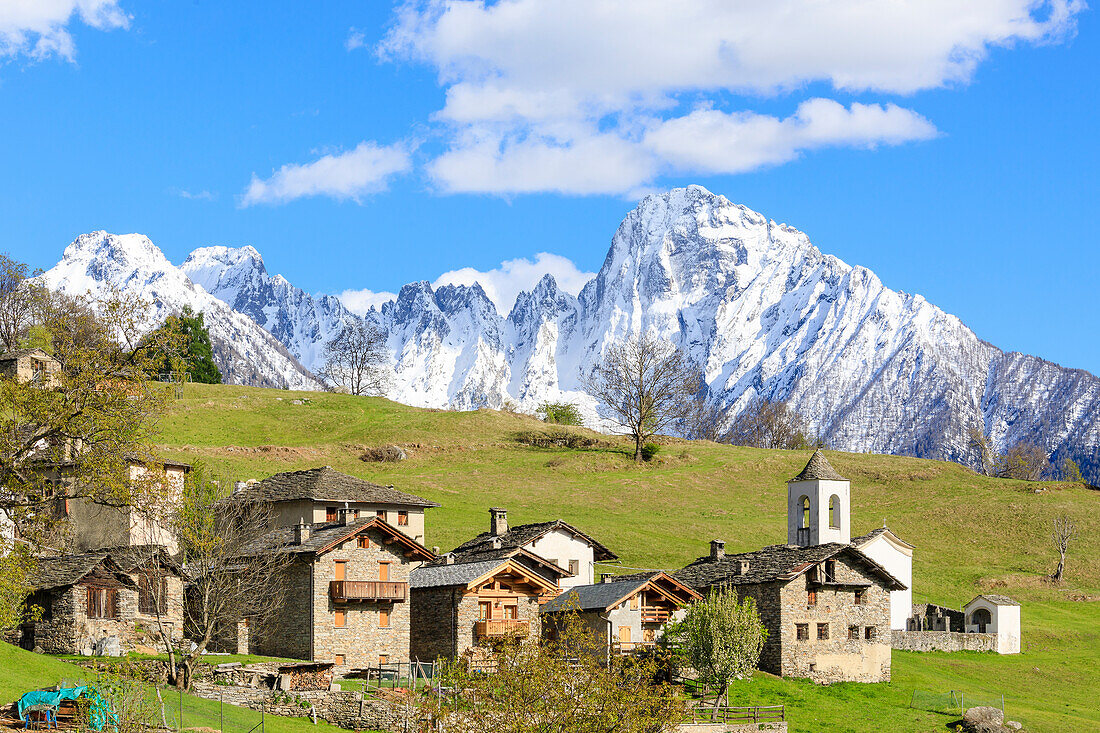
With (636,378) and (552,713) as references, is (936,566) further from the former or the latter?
(552,713)

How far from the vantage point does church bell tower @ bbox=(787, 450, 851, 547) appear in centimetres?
8094

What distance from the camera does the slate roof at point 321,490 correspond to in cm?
7550

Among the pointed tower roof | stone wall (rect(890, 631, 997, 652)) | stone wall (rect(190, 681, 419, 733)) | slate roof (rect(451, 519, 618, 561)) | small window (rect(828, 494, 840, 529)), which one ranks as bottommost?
stone wall (rect(890, 631, 997, 652))

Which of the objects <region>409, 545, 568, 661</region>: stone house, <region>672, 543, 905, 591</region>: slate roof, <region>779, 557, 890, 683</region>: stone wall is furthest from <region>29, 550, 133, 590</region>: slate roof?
<region>779, 557, 890, 683</region>: stone wall

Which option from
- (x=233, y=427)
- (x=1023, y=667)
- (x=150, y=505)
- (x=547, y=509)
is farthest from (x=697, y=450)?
(x=150, y=505)

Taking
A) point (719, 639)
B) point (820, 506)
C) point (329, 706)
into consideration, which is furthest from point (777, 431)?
point (329, 706)

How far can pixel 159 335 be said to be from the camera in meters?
33.8

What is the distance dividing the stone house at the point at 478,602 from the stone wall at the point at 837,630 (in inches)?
476

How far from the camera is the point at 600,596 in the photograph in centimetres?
6269

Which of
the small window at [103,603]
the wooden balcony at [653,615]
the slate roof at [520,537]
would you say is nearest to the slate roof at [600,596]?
the wooden balcony at [653,615]


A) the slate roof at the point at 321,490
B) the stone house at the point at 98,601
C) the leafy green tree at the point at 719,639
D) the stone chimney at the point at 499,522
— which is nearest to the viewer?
the stone house at the point at 98,601

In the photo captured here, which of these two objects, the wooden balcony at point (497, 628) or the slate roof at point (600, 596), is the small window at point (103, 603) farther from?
the slate roof at point (600, 596)

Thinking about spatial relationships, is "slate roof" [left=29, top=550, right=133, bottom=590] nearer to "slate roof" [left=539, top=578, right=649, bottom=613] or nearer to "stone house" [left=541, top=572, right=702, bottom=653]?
"slate roof" [left=539, top=578, right=649, bottom=613]

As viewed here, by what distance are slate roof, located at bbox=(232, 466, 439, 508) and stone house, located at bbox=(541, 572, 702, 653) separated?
18.4 metres
